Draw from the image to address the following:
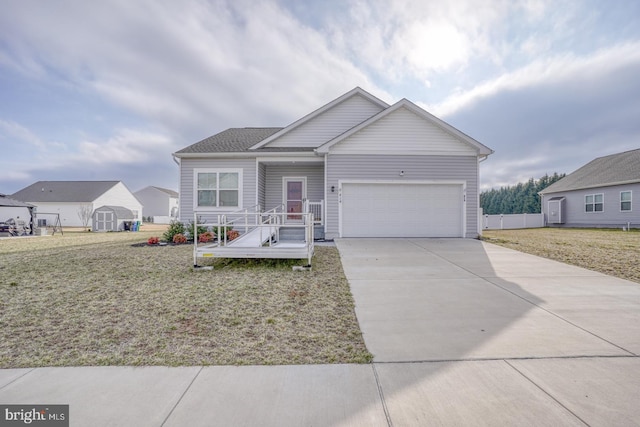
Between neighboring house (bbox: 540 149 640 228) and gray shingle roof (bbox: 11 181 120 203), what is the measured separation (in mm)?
48133

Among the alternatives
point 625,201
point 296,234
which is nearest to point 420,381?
point 296,234

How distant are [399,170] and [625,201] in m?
19.6

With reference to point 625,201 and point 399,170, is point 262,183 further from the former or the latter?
point 625,201

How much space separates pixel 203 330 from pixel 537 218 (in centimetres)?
2926

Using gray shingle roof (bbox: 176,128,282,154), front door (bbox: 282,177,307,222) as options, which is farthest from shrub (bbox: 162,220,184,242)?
front door (bbox: 282,177,307,222)

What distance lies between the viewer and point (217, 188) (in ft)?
41.1

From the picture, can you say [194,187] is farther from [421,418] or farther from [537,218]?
[537,218]

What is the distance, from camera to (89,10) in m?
9.66

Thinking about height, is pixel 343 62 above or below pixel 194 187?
above

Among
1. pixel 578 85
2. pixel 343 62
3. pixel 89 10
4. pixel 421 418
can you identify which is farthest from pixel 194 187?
pixel 578 85

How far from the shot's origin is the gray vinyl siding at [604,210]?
18.5 meters

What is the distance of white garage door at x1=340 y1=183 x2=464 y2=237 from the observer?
11.4 metres

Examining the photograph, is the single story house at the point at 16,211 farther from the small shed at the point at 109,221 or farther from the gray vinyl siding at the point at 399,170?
the gray vinyl siding at the point at 399,170

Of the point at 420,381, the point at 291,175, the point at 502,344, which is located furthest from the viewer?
the point at 291,175
